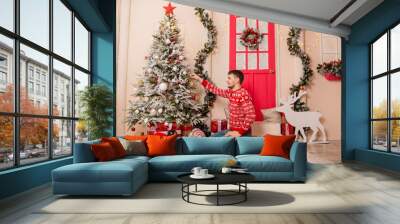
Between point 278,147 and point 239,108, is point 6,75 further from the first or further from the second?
point 239,108

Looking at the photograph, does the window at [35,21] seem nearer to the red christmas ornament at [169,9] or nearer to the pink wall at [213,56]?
the pink wall at [213,56]

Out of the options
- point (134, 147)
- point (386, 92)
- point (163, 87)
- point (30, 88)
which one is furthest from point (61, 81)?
point (386, 92)

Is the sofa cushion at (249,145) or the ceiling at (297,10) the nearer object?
the sofa cushion at (249,145)

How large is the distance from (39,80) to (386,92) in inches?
260

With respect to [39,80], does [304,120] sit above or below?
below

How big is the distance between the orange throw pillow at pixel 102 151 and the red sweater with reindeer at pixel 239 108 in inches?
207

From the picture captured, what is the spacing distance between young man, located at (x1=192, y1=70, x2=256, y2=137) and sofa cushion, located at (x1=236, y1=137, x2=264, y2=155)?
140 inches

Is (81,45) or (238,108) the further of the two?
(238,108)

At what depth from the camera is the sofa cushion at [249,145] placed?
21.8ft

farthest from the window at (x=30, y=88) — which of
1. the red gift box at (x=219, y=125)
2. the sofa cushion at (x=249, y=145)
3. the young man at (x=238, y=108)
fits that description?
the red gift box at (x=219, y=125)

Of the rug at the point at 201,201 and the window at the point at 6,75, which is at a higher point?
the window at the point at 6,75

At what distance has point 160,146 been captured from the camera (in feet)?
21.5

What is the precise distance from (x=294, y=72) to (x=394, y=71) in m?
3.59

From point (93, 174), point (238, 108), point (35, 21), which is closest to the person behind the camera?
point (93, 174)
